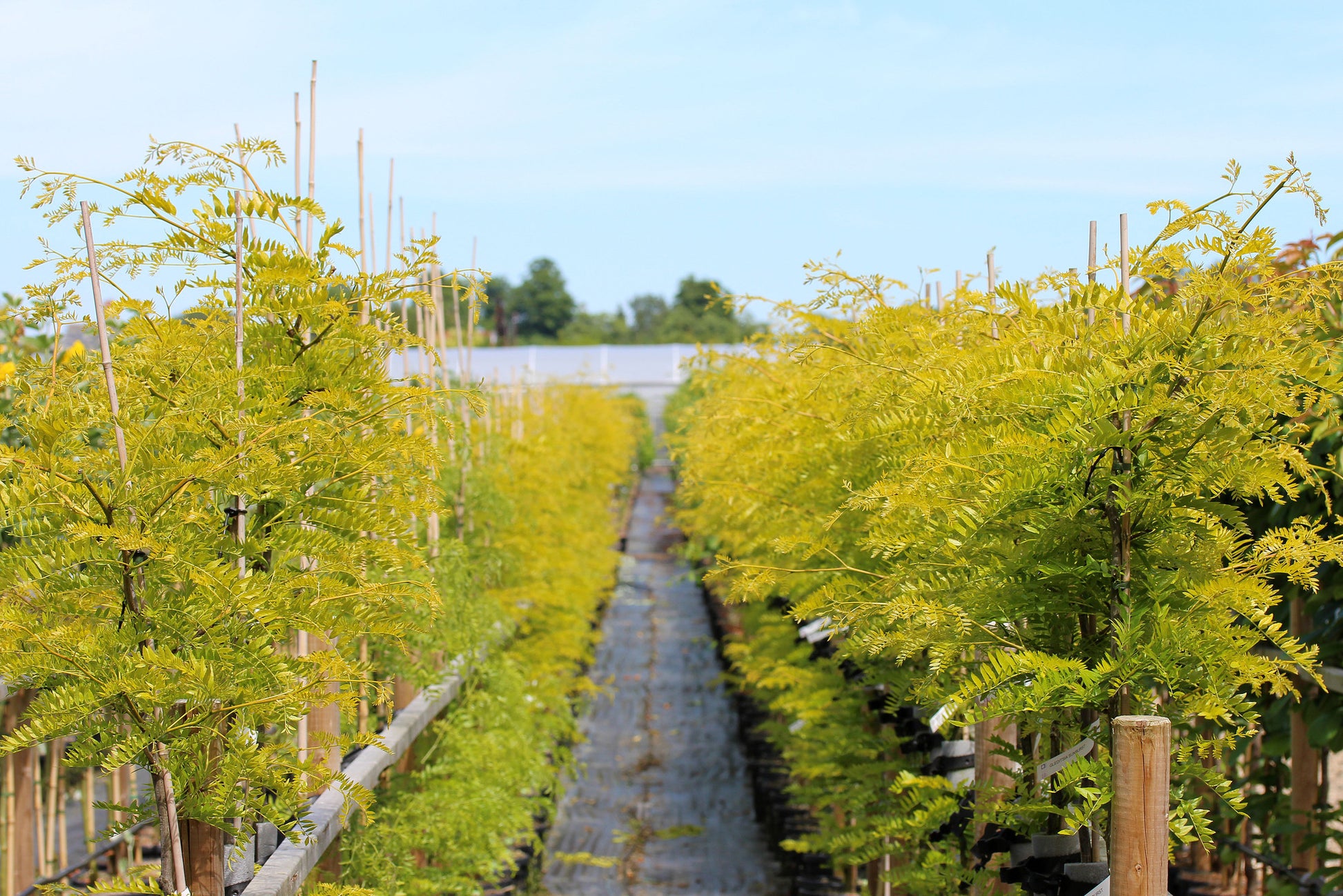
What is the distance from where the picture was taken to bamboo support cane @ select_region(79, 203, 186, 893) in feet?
5.69

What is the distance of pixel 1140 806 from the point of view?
162 cm

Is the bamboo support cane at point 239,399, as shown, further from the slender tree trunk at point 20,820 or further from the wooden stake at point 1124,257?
the slender tree trunk at point 20,820

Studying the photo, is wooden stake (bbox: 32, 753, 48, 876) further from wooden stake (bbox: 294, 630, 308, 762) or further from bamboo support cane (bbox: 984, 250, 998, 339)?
bamboo support cane (bbox: 984, 250, 998, 339)

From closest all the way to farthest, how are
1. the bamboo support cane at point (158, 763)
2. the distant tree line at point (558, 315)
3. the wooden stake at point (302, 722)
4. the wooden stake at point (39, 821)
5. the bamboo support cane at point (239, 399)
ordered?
the bamboo support cane at point (158, 763) → the bamboo support cane at point (239, 399) → the wooden stake at point (302, 722) → the wooden stake at point (39, 821) → the distant tree line at point (558, 315)

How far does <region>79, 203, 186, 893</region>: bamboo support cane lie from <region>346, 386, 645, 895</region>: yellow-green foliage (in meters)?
1.25

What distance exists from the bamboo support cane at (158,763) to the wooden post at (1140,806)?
59.1 inches

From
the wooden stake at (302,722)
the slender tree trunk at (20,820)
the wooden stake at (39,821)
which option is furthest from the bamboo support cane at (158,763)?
the wooden stake at (39,821)

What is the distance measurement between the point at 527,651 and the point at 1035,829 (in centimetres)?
393

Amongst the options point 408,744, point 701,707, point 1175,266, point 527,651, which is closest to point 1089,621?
point 1175,266

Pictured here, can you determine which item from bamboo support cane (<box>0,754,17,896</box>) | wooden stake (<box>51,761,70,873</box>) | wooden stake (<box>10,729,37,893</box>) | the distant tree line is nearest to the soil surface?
wooden stake (<box>51,761,70,873</box>)

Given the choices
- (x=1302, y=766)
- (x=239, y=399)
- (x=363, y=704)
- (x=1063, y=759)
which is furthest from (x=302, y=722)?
(x=1302, y=766)

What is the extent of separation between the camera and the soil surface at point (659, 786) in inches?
237

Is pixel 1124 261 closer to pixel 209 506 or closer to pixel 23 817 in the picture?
pixel 209 506

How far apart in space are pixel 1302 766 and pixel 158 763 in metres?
3.82
